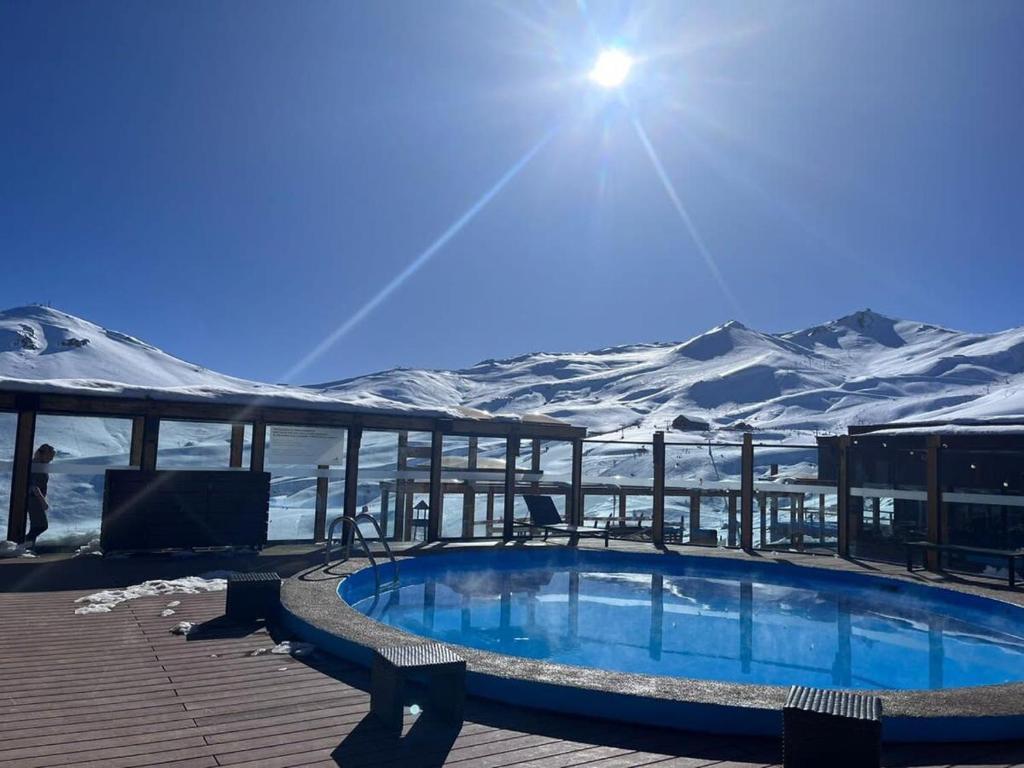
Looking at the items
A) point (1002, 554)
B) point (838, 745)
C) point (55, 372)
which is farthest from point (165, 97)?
point (55, 372)

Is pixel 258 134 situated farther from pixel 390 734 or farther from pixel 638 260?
pixel 638 260

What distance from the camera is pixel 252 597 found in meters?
5.29

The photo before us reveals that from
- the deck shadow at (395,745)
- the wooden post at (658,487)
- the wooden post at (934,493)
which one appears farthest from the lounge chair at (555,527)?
the deck shadow at (395,745)

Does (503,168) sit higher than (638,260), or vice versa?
(638,260)

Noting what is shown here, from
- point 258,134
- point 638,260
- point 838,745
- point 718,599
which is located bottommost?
point 718,599

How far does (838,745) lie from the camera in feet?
8.80

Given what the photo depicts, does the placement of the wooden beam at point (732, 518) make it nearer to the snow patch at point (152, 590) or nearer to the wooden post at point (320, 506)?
the wooden post at point (320, 506)

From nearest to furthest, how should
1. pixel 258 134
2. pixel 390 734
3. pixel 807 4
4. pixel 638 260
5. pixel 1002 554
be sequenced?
pixel 390 734
pixel 1002 554
pixel 807 4
pixel 258 134
pixel 638 260

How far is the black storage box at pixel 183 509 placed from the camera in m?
Answer: 8.20

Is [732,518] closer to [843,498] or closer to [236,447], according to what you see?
[843,498]

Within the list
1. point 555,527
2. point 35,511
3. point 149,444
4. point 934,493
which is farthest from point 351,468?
point 934,493

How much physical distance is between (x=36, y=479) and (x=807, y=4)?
12.9 meters

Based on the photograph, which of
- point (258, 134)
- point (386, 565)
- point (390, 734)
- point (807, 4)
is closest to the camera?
point (390, 734)

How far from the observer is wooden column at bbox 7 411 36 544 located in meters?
8.32
